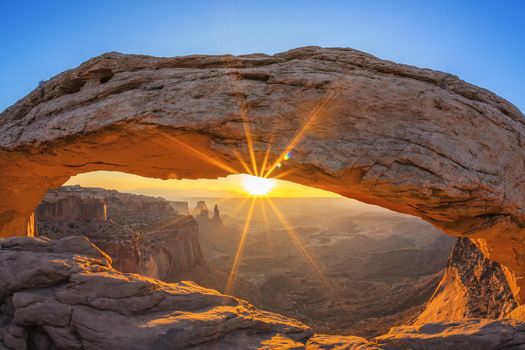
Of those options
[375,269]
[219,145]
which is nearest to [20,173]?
[219,145]

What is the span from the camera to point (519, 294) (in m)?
9.17

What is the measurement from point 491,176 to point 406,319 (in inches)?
612

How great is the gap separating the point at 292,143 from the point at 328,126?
983 millimetres

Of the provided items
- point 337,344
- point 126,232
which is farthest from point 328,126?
point 126,232

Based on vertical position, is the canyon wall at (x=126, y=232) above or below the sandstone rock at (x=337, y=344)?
below

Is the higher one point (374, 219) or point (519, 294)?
point (519, 294)

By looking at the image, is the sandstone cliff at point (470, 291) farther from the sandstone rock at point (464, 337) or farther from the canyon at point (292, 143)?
the sandstone rock at point (464, 337)

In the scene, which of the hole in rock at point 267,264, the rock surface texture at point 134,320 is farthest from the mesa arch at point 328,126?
the hole in rock at point 267,264

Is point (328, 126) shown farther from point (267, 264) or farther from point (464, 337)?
point (267, 264)

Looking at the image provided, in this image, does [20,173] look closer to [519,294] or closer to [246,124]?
[246,124]

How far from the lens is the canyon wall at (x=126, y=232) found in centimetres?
2367

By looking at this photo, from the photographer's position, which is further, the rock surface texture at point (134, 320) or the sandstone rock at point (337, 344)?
the sandstone rock at point (337, 344)

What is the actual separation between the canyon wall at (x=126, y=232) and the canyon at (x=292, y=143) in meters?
17.4

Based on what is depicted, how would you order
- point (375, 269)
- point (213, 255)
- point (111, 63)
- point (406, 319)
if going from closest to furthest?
1. point (111, 63)
2. point (406, 319)
3. point (375, 269)
4. point (213, 255)
